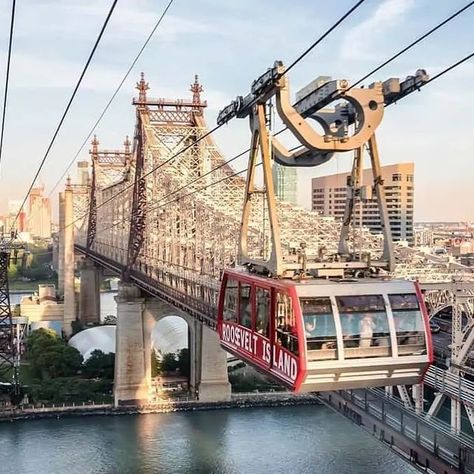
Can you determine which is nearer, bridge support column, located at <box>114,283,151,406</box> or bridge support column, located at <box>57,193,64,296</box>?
bridge support column, located at <box>114,283,151,406</box>

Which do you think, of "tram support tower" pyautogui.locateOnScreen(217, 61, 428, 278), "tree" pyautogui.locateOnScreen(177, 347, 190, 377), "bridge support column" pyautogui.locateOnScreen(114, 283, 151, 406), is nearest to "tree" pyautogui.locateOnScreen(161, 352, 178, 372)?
"tree" pyautogui.locateOnScreen(177, 347, 190, 377)

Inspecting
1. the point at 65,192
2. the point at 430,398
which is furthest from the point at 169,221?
the point at 65,192

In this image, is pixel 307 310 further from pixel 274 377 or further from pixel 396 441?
pixel 396 441

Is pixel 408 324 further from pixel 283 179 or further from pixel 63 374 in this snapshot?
pixel 63 374

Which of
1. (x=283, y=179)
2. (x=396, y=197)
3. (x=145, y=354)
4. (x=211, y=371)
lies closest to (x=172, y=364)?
(x=145, y=354)

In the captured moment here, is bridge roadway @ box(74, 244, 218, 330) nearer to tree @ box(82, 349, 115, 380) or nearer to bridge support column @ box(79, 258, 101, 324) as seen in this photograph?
tree @ box(82, 349, 115, 380)
